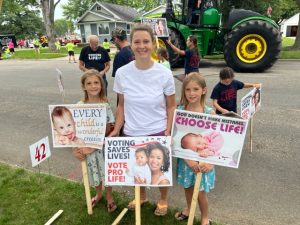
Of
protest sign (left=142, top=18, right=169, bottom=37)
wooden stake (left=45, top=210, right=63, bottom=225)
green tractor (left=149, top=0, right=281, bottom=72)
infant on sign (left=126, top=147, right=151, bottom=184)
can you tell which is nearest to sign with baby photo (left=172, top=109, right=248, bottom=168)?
infant on sign (left=126, top=147, right=151, bottom=184)

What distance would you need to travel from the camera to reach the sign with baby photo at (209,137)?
2371mm

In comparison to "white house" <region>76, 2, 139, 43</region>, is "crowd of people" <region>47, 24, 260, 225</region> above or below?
below

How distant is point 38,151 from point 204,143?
2.00 m

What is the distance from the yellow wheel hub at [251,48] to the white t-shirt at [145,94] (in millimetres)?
8265

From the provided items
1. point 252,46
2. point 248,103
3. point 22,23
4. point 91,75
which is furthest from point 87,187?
point 22,23

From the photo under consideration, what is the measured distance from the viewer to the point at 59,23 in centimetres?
12556

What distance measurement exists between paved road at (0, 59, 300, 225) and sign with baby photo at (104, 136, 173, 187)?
0.92 meters

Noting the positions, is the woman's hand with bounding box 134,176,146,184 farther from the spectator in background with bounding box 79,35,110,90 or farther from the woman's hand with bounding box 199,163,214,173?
the spectator in background with bounding box 79,35,110,90

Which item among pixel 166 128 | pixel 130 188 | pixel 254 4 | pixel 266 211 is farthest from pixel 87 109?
pixel 254 4

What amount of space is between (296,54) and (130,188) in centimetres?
1290

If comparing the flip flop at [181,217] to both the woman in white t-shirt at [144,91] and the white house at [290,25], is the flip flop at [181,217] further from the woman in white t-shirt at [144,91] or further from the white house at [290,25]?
the white house at [290,25]

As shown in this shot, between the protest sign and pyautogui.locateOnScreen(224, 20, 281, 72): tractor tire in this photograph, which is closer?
the protest sign

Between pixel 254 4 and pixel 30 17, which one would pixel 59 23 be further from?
pixel 254 4

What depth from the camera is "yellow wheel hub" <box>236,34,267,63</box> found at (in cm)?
998
